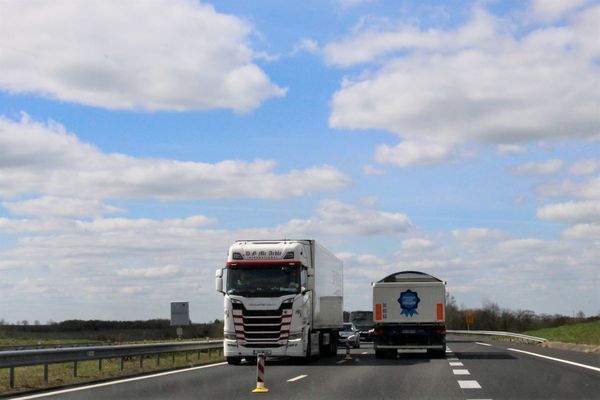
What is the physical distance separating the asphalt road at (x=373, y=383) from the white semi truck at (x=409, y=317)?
607 centimetres

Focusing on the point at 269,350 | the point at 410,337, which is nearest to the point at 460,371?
the point at 269,350

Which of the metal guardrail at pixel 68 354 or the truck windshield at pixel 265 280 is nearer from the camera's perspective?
the metal guardrail at pixel 68 354

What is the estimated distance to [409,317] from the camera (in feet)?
107

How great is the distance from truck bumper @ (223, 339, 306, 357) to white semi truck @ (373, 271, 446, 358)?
16.4 feet

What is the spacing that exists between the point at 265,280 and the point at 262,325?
4.42ft

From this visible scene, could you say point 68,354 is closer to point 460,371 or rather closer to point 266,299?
point 266,299

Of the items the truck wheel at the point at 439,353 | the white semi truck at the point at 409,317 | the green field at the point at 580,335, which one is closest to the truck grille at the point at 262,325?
the white semi truck at the point at 409,317

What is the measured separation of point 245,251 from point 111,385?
8886 mm

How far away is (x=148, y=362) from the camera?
3103cm

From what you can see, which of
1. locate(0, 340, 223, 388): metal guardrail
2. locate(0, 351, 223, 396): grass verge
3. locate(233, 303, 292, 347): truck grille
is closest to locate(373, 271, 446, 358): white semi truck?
locate(233, 303, 292, 347): truck grille

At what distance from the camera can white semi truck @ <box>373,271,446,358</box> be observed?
32438mm

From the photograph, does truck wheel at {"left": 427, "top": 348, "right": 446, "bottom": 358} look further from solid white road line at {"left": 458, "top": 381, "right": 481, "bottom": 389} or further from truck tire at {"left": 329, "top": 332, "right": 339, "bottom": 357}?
solid white road line at {"left": 458, "top": 381, "right": 481, "bottom": 389}

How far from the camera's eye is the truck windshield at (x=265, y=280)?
28.2 meters

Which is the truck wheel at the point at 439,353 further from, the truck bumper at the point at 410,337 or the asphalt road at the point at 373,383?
the asphalt road at the point at 373,383
